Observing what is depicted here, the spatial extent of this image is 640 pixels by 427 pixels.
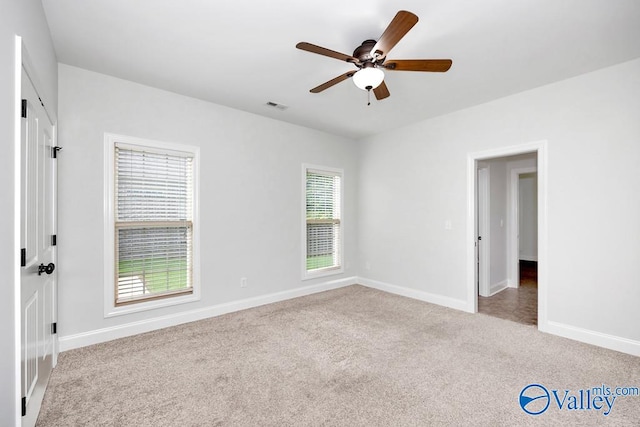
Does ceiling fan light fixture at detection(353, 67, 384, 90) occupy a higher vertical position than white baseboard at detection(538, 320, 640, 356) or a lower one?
higher

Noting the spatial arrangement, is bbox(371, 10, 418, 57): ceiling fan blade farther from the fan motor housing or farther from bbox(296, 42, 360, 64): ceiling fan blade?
bbox(296, 42, 360, 64): ceiling fan blade

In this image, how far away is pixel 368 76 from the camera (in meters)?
2.17

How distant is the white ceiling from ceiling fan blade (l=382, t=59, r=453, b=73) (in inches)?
A: 11.1

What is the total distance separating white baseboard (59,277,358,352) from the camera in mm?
2906

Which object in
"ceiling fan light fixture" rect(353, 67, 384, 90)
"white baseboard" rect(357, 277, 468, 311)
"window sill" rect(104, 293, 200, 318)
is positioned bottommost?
"white baseboard" rect(357, 277, 468, 311)

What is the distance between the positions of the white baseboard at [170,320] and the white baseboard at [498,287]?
9.33 feet

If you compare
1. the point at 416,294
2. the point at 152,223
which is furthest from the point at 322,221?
the point at 152,223

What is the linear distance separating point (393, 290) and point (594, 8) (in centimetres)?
398

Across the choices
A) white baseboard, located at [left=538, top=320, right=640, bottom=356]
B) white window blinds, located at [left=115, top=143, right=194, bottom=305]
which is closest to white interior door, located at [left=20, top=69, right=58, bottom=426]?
white window blinds, located at [left=115, top=143, right=194, bottom=305]

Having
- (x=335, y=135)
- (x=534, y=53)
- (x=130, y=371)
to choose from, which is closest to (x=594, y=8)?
(x=534, y=53)

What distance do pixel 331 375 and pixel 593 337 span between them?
2694mm

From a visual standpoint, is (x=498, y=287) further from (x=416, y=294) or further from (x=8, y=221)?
(x=8, y=221)

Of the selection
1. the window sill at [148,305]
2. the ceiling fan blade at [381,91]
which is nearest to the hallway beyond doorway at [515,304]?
the ceiling fan blade at [381,91]

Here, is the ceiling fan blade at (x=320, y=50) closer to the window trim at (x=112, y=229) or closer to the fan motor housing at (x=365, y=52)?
the fan motor housing at (x=365, y=52)
